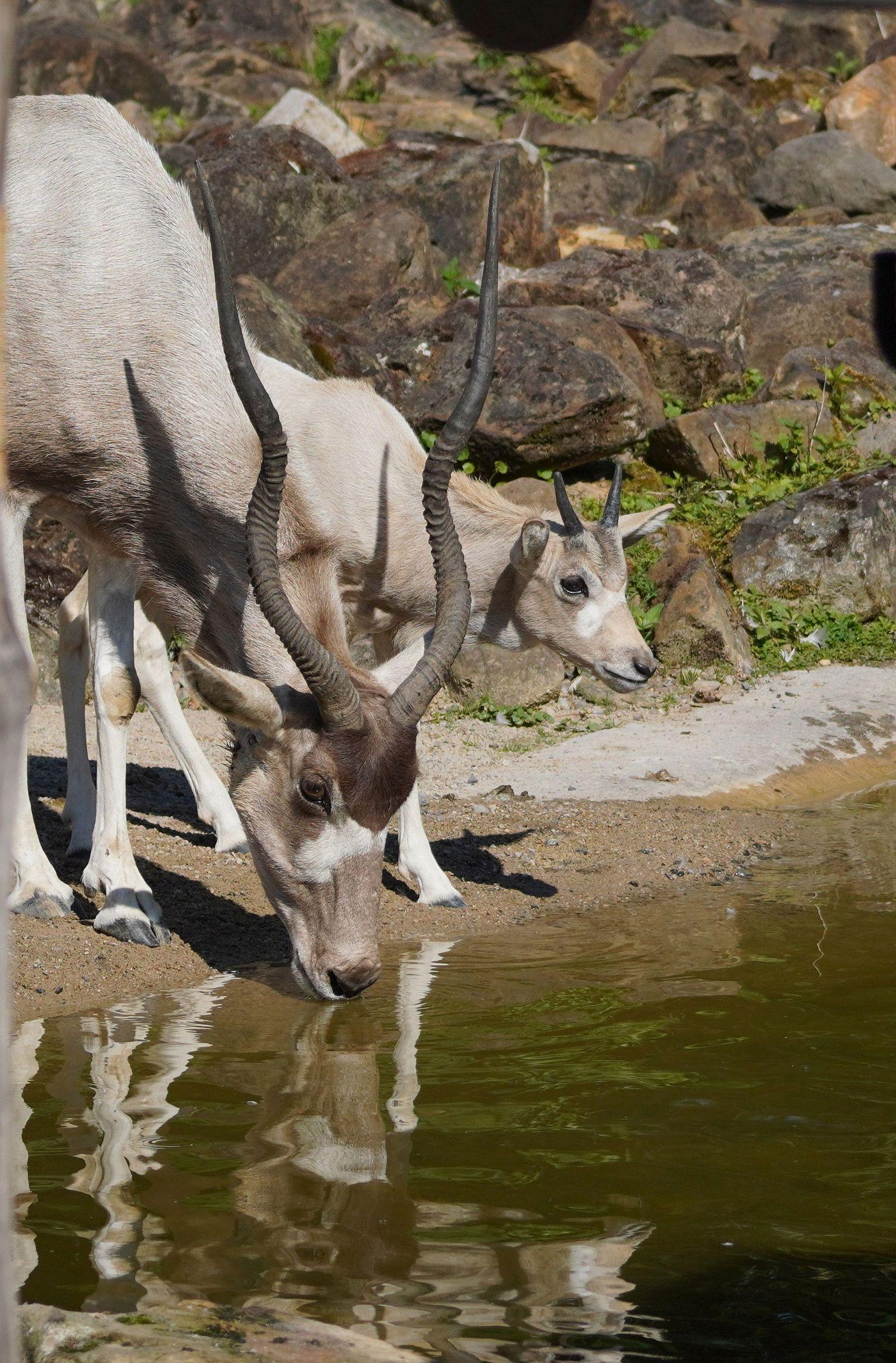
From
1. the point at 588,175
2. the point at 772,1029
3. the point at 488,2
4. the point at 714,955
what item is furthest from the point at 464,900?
the point at 588,175

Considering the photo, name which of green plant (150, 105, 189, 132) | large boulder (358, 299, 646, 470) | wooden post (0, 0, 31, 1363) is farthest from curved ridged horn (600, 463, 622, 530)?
green plant (150, 105, 189, 132)

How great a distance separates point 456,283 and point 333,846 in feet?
41.9

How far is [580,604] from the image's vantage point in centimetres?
818

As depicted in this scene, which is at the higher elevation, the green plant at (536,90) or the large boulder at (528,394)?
the green plant at (536,90)

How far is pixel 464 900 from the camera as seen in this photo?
748cm

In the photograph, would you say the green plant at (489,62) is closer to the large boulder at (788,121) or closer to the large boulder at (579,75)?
the large boulder at (579,75)

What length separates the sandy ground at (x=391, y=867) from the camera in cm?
627

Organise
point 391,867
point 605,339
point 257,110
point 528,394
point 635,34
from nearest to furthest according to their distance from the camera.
→ 1. point 391,867
2. point 528,394
3. point 605,339
4. point 257,110
5. point 635,34

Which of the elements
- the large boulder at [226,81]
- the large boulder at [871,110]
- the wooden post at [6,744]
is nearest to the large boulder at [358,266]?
the large boulder at [226,81]

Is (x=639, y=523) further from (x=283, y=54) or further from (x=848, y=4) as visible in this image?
(x=283, y=54)

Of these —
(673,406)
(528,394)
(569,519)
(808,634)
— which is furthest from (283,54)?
(569,519)

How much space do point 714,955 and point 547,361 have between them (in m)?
7.87

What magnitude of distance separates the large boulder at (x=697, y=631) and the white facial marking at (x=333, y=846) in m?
6.80

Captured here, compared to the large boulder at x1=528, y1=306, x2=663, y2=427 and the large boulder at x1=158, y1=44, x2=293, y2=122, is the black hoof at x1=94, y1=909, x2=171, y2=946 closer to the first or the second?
the large boulder at x1=528, y1=306, x2=663, y2=427
